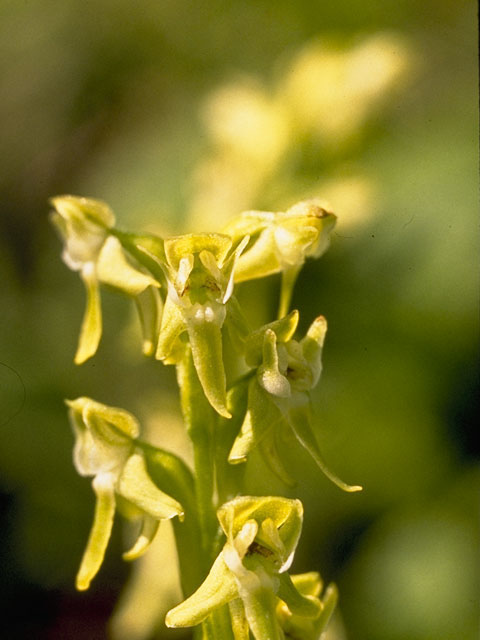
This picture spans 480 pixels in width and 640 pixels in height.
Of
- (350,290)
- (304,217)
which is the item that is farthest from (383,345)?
(304,217)

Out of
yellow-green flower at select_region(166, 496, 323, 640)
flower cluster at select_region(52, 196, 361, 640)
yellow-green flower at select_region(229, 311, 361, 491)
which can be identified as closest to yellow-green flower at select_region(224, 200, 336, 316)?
flower cluster at select_region(52, 196, 361, 640)

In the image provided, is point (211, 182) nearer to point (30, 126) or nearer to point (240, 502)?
point (30, 126)

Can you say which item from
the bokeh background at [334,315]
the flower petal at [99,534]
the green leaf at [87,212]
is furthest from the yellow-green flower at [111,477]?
the bokeh background at [334,315]

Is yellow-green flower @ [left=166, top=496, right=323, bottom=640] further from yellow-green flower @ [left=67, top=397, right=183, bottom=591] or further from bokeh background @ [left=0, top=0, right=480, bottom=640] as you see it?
bokeh background @ [left=0, top=0, right=480, bottom=640]

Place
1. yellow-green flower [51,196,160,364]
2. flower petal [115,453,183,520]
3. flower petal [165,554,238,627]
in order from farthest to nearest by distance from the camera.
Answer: yellow-green flower [51,196,160,364], flower petal [115,453,183,520], flower petal [165,554,238,627]

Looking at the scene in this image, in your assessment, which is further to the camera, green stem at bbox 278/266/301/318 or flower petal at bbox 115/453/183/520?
green stem at bbox 278/266/301/318

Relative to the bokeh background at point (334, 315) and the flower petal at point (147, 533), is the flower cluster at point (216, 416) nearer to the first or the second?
the flower petal at point (147, 533)

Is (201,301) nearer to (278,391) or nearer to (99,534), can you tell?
(278,391)
